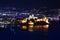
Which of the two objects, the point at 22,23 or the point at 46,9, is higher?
the point at 46,9

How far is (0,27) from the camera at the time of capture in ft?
8.29

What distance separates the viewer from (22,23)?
250 centimetres

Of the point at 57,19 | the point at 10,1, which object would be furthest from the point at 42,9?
the point at 10,1

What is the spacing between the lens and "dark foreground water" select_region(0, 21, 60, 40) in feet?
8.16

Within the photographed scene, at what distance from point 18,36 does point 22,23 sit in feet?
0.55

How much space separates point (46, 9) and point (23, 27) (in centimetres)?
36

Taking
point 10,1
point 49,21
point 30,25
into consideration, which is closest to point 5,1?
point 10,1

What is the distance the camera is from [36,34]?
2.49m

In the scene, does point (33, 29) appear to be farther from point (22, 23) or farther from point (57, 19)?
point (57, 19)

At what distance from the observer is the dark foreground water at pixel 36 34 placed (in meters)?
2.49

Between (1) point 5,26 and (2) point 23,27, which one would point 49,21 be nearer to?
(2) point 23,27

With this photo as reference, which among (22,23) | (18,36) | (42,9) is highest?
(42,9)

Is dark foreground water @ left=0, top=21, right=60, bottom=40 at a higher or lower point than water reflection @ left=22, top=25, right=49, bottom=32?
lower

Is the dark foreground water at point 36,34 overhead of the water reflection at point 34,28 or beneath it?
beneath
